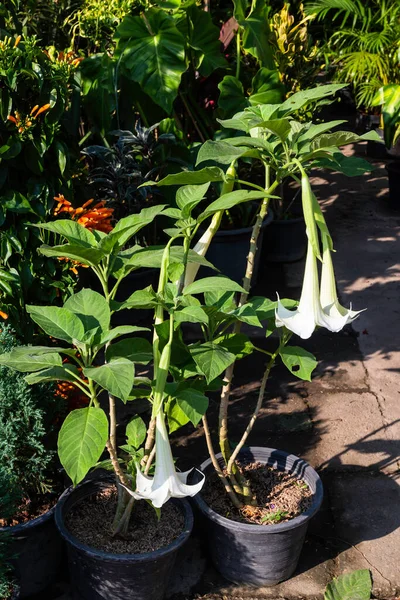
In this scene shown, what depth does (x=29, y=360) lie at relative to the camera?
171cm

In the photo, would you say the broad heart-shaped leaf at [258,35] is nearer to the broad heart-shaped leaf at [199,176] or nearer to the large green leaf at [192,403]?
the broad heart-shaped leaf at [199,176]

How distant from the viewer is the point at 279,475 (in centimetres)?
251

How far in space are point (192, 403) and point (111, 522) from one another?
0.63 metres

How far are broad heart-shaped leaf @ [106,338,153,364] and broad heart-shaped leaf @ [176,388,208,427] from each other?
120mm

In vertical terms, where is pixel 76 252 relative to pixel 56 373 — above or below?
above

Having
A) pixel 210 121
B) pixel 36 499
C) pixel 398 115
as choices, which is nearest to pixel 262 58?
pixel 210 121

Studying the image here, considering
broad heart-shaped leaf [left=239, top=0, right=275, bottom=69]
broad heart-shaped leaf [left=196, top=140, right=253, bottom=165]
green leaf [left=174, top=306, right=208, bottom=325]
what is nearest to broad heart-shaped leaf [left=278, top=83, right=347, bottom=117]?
broad heart-shaped leaf [left=196, top=140, right=253, bottom=165]

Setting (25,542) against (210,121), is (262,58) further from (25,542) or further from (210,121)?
(25,542)

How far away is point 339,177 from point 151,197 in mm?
2702

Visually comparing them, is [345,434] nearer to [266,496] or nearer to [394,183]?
[266,496]

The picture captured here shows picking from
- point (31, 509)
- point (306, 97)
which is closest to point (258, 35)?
point (306, 97)

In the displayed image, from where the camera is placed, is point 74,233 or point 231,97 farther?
point 231,97

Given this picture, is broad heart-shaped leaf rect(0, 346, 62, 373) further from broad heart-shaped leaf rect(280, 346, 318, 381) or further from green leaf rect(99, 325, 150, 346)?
broad heart-shaped leaf rect(280, 346, 318, 381)

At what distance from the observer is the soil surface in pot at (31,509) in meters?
2.22
